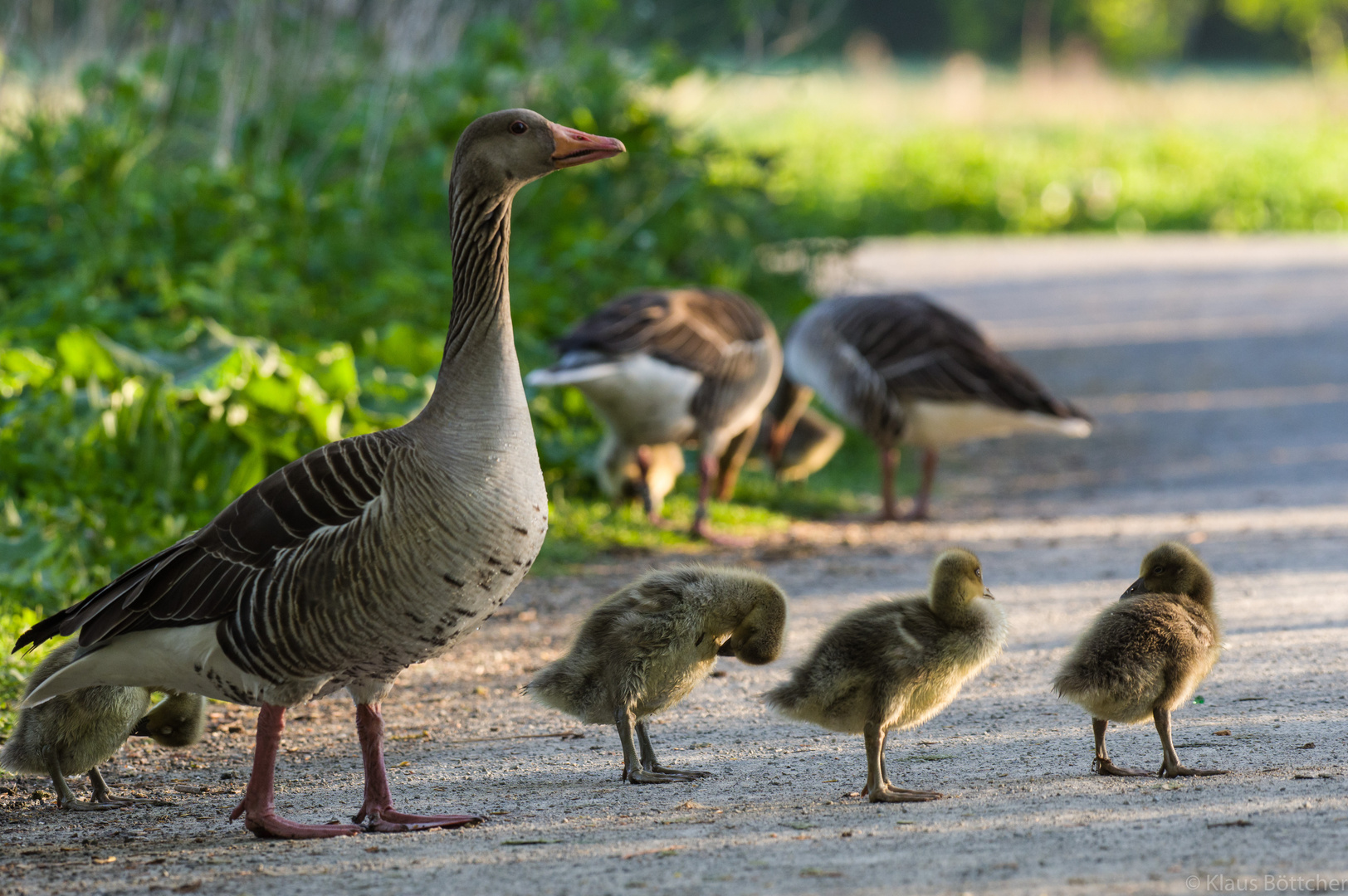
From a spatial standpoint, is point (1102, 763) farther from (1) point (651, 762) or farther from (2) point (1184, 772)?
(1) point (651, 762)

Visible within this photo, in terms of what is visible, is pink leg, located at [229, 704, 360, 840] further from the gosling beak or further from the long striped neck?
the gosling beak

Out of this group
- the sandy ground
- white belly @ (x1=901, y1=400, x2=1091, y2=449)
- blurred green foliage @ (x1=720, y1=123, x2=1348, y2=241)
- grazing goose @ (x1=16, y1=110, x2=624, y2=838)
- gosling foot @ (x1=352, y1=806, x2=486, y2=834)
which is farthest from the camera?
blurred green foliage @ (x1=720, y1=123, x2=1348, y2=241)

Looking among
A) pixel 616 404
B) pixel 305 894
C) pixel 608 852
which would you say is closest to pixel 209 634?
pixel 305 894

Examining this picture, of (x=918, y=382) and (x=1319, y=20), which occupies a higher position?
(x=1319, y=20)

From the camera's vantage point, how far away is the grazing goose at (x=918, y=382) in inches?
349

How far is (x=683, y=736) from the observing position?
5.11 m

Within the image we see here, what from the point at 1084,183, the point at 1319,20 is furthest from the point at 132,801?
the point at 1319,20

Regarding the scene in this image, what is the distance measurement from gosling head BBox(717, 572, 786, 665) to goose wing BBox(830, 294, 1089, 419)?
456 cm

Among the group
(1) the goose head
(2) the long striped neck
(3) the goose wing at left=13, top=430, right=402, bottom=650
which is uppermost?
(1) the goose head

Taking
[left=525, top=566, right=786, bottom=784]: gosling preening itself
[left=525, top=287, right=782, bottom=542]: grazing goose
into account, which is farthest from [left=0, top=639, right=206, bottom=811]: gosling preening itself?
[left=525, top=287, right=782, bottom=542]: grazing goose

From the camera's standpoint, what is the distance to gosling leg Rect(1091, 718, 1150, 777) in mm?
4219

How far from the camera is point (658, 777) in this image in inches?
175

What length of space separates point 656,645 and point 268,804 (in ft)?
4.22

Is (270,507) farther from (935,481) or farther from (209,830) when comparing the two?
(935,481)
